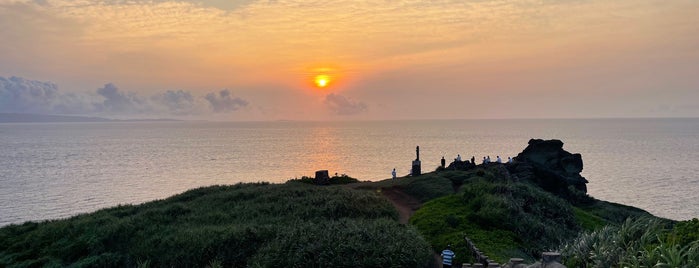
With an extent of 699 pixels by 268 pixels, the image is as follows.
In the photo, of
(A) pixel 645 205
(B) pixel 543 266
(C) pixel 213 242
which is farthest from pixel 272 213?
(A) pixel 645 205

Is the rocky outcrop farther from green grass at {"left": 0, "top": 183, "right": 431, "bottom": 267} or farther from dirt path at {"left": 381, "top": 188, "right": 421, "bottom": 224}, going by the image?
green grass at {"left": 0, "top": 183, "right": 431, "bottom": 267}

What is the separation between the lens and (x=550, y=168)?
52.8 m

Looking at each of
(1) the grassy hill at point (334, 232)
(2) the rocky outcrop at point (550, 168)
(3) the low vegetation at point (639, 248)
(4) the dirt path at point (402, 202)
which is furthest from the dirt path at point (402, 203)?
A: (3) the low vegetation at point (639, 248)

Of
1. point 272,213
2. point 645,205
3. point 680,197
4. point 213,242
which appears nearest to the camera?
point 213,242

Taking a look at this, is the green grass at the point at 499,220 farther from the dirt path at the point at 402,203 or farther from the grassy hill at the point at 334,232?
the dirt path at the point at 402,203

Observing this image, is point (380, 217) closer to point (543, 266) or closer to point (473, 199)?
point (473, 199)

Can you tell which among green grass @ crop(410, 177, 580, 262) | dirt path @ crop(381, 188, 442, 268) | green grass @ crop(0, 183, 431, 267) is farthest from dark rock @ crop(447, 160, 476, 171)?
green grass @ crop(0, 183, 431, 267)

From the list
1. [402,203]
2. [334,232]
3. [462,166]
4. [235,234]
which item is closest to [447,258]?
[334,232]

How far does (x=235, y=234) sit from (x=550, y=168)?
37.6 metres

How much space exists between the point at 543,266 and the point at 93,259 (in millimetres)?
21764

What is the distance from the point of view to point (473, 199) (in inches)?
1200

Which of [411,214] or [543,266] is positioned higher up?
[543,266]

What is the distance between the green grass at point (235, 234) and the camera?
22.0 metres

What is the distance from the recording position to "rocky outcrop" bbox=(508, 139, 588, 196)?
157 ft
